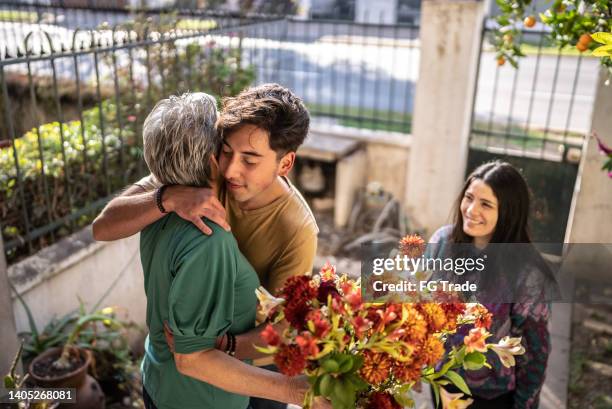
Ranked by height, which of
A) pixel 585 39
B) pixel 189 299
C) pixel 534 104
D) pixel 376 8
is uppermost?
pixel 376 8

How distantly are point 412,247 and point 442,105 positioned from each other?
421 cm

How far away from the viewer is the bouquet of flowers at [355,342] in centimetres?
114

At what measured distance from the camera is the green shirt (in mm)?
1396

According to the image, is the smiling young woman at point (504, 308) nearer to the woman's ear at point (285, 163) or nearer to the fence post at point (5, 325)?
the woman's ear at point (285, 163)

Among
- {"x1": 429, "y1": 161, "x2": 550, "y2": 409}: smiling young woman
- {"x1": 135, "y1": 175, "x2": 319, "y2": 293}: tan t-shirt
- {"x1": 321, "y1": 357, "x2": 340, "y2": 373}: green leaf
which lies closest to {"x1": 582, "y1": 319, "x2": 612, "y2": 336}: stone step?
{"x1": 429, "y1": 161, "x2": 550, "y2": 409}: smiling young woman

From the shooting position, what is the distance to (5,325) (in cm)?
230

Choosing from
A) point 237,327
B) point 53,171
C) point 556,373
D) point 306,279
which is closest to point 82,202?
point 53,171

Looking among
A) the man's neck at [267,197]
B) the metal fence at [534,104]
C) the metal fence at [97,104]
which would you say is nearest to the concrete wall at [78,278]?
the metal fence at [97,104]

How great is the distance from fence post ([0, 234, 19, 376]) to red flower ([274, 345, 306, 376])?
156cm

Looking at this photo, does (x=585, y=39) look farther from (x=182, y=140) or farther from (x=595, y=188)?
(x=595, y=188)

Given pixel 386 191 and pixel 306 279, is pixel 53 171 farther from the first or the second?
pixel 386 191

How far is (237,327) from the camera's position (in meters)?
1.62

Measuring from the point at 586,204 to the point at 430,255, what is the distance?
3.62 metres

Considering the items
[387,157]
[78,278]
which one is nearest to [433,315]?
[78,278]
